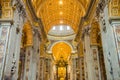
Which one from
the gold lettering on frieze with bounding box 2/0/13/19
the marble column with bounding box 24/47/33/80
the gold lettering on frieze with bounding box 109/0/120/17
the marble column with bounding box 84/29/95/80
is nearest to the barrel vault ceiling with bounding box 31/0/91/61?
the marble column with bounding box 84/29/95/80

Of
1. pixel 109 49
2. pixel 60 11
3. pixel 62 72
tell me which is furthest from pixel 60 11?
pixel 62 72

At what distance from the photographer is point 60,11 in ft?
61.3

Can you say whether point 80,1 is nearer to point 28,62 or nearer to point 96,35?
point 96,35

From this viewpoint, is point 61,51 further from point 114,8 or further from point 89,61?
point 114,8

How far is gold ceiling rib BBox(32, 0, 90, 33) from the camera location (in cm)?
1571

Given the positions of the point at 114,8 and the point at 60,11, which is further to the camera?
the point at 60,11

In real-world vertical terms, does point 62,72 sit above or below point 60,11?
below

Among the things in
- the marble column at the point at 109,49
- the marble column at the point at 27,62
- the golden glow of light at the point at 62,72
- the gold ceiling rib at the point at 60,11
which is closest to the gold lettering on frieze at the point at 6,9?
the marble column at the point at 27,62

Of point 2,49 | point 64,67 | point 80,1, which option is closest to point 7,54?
point 2,49

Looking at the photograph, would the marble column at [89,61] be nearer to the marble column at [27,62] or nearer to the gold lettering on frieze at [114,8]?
the marble column at [27,62]

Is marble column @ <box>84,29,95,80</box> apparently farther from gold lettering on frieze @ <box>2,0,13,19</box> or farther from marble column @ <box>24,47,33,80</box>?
gold lettering on frieze @ <box>2,0,13,19</box>

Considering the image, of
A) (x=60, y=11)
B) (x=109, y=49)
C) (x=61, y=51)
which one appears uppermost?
(x=60, y=11)

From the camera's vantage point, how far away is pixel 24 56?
13156 mm

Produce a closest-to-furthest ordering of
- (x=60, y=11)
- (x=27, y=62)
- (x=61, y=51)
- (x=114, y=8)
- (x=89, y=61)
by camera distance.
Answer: (x=114, y=8)
(x=27, y=62)
(x=89, y=61)
(x=60, y=11)
(x=61, y=51)
